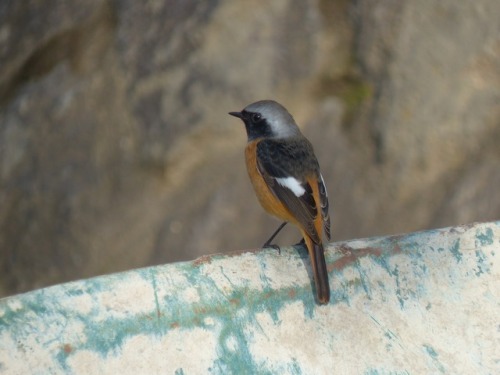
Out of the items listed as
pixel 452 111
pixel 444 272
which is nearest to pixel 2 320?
pixel 444 272

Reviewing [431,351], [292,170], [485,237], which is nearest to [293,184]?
[292,170]

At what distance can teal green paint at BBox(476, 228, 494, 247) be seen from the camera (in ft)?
12.4

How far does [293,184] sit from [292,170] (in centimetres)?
9

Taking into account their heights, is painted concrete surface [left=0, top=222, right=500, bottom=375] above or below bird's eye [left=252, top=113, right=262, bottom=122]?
below

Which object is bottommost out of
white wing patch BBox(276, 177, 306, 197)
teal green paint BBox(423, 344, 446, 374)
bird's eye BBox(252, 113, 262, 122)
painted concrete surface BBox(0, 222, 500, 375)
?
teal green paint BBox(423, 344, 446, 374)

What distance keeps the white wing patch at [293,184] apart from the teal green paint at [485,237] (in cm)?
90

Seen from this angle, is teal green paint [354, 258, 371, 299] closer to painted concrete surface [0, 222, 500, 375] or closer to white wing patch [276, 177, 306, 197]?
painted concrete surface [0, 222, 500, 375]

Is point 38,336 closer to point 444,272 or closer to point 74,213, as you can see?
point 444,272

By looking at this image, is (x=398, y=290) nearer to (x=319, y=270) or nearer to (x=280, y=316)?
(x=319, y=270)

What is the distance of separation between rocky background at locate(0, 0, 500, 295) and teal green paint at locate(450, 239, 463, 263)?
3.87 ft

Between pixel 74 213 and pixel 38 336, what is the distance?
240cm

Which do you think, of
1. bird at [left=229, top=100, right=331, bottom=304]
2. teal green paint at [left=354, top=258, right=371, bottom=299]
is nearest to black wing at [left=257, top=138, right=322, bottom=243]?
bird at [left=229, top=100, right=331, bottom=304]

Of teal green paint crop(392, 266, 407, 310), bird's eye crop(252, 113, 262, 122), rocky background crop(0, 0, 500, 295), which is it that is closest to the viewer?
teal green paint crop(392, 266, 407, 310)

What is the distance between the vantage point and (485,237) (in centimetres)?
380
